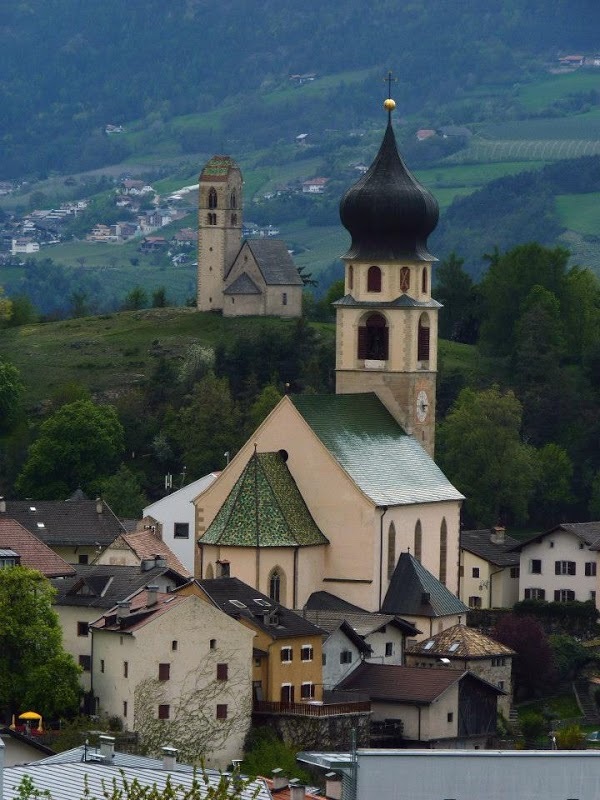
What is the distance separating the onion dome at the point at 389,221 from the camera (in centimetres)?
8944

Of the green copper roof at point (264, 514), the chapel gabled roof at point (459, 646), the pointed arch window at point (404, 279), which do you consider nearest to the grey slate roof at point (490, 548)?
the pointed arch window at point (404, 279)

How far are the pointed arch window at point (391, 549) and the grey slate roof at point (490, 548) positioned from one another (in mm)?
17339

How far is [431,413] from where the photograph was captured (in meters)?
89.8

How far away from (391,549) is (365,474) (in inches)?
88.6

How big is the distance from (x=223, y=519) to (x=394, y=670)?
282 inches

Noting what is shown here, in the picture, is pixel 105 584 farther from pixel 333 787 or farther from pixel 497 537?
pixel 497 537

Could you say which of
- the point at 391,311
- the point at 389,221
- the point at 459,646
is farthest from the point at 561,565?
the point at 459,646

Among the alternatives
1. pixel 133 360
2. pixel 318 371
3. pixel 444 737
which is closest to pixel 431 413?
pixel 444 737

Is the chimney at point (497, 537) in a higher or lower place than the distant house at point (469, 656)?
higher

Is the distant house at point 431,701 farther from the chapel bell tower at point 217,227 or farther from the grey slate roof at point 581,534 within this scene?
the chapel bell tower at point 217,227

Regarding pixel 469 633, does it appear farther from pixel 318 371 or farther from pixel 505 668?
pixel 318 371

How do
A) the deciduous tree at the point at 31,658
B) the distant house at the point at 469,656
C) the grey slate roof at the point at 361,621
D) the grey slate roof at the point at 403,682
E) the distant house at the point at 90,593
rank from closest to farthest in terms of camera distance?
the deciduous tree at the point at 31,658 < the distant house at the point at 90,593 < the grey slate roof at the point at 403,682 < the grey slate roof at the point at 361,621 < the distant house at the point at 469,656

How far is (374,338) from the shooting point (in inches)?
3506

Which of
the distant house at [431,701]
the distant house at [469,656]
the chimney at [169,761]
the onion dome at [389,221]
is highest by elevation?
→ the onion dome at [389,221]
